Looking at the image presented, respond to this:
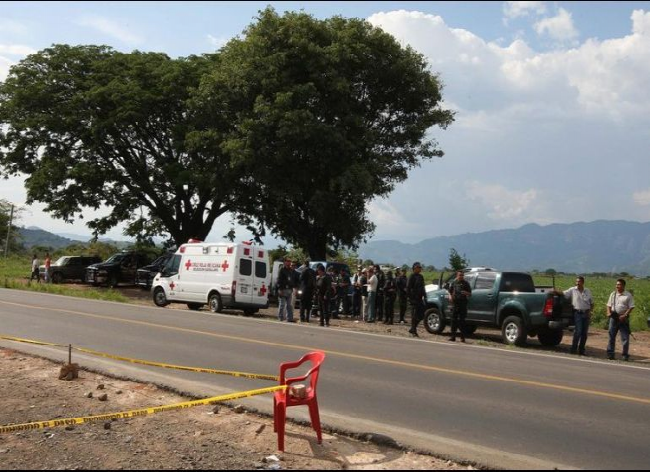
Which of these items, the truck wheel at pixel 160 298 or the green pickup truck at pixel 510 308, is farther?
the truck wheel at pixel 160 298

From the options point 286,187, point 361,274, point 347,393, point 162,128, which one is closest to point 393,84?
point 286,187

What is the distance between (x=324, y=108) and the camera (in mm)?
27188

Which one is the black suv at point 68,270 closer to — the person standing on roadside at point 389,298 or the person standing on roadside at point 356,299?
the person standing on roadside at point 356,299

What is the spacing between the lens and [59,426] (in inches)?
260

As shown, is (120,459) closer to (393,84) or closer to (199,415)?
(199,415)

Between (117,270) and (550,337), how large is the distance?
25.2 metres

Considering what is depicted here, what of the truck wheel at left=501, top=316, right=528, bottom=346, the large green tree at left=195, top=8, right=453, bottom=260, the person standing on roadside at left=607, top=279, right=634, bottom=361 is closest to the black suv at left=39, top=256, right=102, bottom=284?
the large green tree at left=195, top=8, right=453, bottom=260

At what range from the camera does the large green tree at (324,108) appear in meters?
26.4

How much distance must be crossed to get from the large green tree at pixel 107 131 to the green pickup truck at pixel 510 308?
15.0 meters

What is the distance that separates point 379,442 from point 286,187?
72.3 ft

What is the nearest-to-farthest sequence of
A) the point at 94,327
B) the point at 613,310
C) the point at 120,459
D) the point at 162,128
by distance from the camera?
1. the point at 120,459
2. the point at 613,310
3. the point at 94,327
4. the point at 162,128

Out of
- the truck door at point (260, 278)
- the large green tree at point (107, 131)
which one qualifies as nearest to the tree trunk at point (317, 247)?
the large green tree at point (107, 131)

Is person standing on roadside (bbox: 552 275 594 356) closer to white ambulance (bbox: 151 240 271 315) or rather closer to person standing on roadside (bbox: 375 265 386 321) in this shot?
person standing on roadside (bbox: 375 265 386 321)

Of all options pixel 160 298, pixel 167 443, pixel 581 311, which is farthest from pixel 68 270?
pixel 167 443
